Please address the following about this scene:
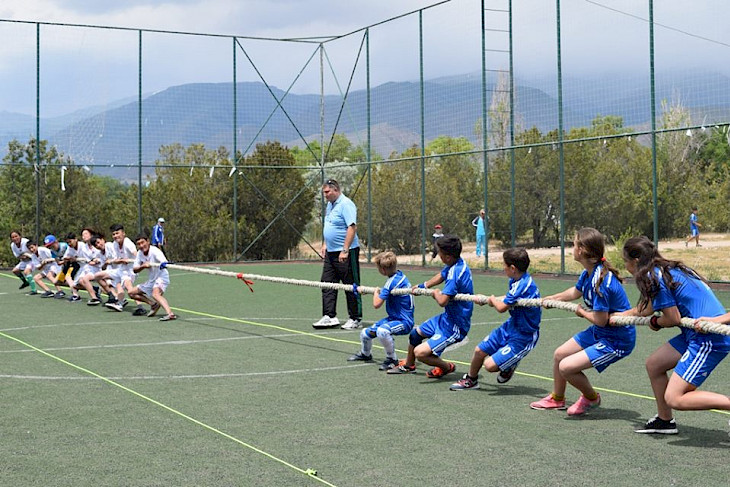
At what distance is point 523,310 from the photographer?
8273 millimetres

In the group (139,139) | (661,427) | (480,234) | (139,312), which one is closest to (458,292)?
(661,427)

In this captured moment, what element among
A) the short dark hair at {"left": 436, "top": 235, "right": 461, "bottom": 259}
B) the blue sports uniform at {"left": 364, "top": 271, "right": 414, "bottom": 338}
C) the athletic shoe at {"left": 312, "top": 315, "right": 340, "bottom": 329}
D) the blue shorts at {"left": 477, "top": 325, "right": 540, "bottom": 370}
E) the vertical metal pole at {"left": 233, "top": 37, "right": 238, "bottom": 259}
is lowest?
the athletic shoe at {"left": 312, "top": 315, "right": 340, "bottom": 329}

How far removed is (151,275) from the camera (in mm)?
15656

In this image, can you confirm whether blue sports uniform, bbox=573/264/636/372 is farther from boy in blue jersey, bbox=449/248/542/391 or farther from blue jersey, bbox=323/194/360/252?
blue jersey, bbox=323/194/360/252

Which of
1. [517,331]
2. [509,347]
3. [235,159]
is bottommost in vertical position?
[509,347]

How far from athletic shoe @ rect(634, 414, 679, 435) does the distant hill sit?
1683 centimetres

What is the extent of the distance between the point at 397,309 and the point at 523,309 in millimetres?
1859

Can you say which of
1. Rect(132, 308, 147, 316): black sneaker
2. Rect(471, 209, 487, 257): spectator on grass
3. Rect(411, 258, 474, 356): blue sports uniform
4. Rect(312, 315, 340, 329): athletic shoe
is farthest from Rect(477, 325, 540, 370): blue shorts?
Rect(471, 209, 487, 257): spectator on grass

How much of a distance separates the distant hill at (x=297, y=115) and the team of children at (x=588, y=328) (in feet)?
48.7

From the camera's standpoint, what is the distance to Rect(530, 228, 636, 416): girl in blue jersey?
284 inches

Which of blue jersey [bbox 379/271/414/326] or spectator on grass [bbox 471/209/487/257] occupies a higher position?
spectator on grass [bbox 471/209/487/257]

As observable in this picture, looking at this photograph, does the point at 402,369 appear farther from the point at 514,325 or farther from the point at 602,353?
the point at 602,353

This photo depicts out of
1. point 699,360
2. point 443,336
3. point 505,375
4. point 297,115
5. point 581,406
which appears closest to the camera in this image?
point 699,360

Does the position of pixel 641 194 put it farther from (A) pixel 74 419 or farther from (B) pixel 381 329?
(A) pixel 74 419
